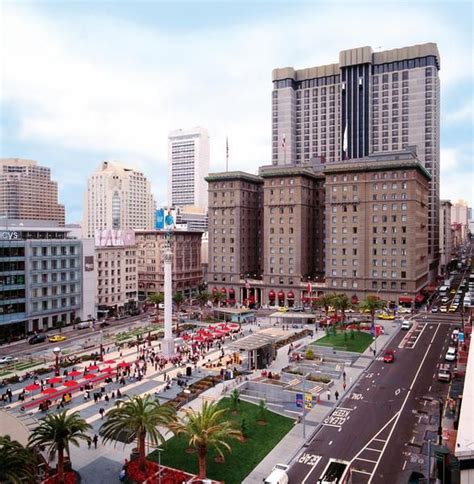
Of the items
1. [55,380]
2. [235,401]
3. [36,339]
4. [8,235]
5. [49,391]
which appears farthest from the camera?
[8,235]

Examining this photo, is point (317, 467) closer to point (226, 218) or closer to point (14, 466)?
point (14, 466)

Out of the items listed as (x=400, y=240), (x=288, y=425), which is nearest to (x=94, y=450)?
(x=288, y=425)

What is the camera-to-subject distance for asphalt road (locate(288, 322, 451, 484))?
39969 millimetres

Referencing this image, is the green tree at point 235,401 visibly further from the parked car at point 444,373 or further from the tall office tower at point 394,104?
the tall office tower at point 394,104

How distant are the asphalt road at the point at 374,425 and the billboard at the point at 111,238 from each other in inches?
3265

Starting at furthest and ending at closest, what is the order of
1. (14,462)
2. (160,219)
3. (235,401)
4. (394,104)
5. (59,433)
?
1. (394,104)
2. (160,219)
3. (235,401)
4. (59,433)
5. (14,462)

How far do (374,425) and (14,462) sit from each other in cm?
3538

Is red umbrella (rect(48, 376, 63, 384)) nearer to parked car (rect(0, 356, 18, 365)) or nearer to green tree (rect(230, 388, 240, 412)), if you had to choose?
parked car (rect(0, 356, 18, 365))

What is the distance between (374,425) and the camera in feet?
161

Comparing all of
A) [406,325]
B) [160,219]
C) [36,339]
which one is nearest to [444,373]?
[406,325]

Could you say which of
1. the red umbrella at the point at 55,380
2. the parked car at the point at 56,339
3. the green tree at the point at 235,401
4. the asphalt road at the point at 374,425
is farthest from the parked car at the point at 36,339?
the asphalt road at the point at 374,425

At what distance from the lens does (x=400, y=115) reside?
7298 inches

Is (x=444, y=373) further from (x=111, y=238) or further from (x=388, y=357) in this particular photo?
(x=111, y=238)

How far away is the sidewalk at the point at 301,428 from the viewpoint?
4006 cm
